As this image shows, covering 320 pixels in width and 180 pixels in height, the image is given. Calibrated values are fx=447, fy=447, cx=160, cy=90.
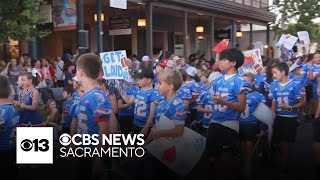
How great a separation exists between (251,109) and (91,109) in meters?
3.29

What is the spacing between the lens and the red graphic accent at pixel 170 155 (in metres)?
4.45

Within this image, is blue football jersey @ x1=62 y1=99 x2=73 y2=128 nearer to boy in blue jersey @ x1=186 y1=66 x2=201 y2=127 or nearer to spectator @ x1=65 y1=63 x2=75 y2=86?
boy in blue jersey @ x1=186 y1=66 x2=201 y2=127

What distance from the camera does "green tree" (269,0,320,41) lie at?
24.0 metres

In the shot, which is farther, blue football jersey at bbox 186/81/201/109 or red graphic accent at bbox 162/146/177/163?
blue football jersey at bbox 186/81/201/109

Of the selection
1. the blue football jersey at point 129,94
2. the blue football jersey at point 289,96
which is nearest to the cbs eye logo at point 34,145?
the blue football jersey at point 129,94

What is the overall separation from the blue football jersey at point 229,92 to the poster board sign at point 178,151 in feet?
2.30

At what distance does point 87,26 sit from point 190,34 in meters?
9.08

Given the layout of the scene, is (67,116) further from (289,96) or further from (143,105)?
(289,96)

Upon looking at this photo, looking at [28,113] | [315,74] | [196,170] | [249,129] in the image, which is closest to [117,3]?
[28,113]

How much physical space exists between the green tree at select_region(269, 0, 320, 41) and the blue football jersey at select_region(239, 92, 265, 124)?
60.4ft

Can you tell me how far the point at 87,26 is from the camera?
19047 millimetres

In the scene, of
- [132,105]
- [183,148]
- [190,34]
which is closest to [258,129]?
[132,105]

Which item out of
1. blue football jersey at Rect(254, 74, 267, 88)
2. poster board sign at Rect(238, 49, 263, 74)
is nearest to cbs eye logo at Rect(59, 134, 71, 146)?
poster board sign at Rect(238, 49, 263, 74)

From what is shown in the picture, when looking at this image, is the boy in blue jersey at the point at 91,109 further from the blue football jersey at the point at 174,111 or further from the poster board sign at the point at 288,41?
the poster board sign at the point at 288,41
